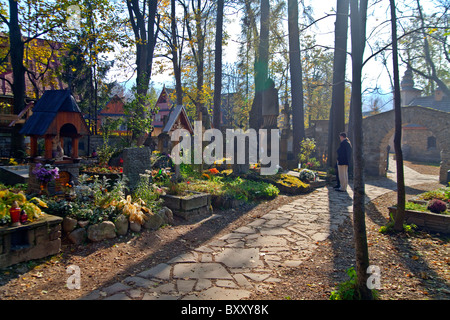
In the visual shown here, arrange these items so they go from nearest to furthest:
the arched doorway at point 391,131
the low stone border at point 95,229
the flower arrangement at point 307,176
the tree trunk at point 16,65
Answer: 1. the low stone border at point 95,229
2. the flower arrangement at point 307,176
3. the tree trunk at point 16,65
4. the arched doorway at point 391,131

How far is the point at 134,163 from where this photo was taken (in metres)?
7.12

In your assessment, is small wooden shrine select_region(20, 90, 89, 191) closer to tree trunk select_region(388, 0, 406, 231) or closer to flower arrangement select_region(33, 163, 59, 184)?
flower arrangement select_region(33, 163, 59, 184)

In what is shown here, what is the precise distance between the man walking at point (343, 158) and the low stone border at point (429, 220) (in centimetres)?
401

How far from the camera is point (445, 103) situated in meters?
28.9

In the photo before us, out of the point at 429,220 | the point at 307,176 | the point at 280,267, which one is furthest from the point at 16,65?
the point at 429,220

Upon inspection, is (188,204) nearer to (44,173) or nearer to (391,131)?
(44,173)

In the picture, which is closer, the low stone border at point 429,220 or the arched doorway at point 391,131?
the low stone border at point 429,220

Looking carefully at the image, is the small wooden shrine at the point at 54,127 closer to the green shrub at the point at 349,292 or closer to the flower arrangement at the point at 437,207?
the green shrub at the point at 349,292

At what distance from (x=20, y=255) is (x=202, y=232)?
2957 mm

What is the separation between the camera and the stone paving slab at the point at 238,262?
3443mm

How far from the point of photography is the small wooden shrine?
6.30m

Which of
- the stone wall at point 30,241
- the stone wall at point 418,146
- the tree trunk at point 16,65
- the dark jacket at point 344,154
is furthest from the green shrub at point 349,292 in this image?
the stone wall at point 418,146

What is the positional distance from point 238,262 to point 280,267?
599 mm

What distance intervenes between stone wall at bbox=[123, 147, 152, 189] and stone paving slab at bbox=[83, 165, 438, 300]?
8.99 feet
